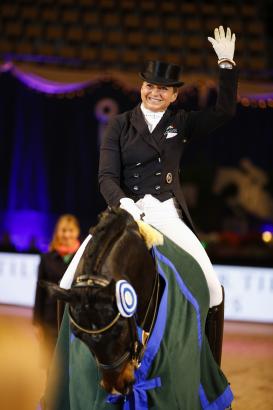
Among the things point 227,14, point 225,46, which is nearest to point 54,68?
point 227,14

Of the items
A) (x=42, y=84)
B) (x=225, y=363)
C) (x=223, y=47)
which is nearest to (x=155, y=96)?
(x=223, y=47)

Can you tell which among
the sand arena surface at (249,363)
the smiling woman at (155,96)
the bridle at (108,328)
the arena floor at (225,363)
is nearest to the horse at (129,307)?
the bridle at (108,328)

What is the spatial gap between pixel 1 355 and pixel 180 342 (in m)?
3.29

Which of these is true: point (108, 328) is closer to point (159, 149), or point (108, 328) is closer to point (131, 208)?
point (131, 208)

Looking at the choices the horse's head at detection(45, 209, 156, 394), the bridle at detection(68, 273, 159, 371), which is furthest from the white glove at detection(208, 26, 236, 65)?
the bridle at detection(68, 273, 159, 371)

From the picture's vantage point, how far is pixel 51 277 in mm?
5035

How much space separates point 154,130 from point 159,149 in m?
0.10

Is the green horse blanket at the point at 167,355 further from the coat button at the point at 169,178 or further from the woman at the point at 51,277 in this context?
the woman at the point at 51,277

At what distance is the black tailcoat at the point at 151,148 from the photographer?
311 cm

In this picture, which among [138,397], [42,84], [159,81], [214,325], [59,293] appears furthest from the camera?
[42,84]

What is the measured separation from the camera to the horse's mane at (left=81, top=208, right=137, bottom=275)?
2385 millimetres

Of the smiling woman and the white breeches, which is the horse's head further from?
the smiling woman

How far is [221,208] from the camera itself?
9.61m

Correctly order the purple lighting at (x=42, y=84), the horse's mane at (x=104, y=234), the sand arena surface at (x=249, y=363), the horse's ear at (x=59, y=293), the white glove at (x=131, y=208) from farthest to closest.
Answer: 1. the purple lighting at (x=42, y=84)
2. the sand arena surface at (x=249, y=363)
3. the white glove at (x=131, y=208)
4. the horse's mane at (x=104, y=234)
5. the horse's ear at (x=59, y=293)
